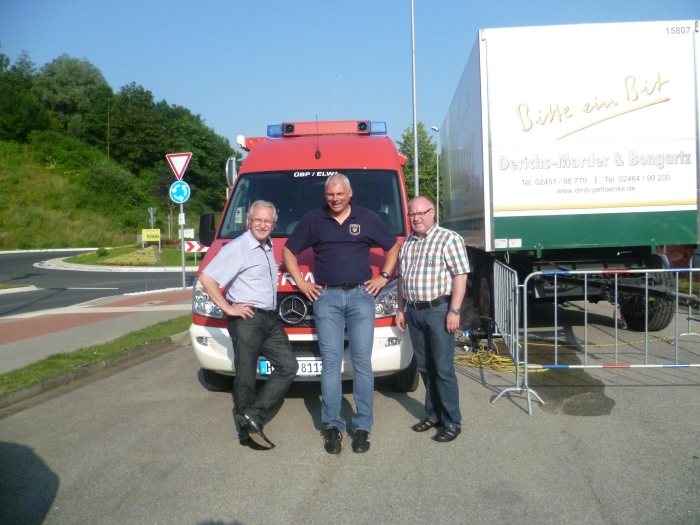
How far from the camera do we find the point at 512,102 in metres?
7.94

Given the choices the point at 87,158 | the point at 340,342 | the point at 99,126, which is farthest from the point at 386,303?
the point at 99,126

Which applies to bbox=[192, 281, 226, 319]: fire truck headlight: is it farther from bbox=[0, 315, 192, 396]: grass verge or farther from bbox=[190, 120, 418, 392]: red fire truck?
bbox=[0, 315, 192, 396]: grass verge

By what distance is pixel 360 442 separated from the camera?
5.04m

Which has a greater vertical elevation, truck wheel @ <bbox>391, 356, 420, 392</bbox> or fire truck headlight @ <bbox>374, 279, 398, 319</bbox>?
fire truck headlight @ <bbox>374, 279, 398, 319</bbox>

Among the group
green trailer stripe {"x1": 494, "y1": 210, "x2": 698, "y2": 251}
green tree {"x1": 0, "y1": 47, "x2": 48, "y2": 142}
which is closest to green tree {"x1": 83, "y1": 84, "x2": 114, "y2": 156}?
green tree {"x1": 0, "y1": 47, "x2": 48, "y2": 142}

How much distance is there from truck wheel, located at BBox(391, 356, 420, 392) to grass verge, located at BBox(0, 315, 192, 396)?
12.4 ft

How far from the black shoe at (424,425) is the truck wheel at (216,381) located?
2139 millimetres

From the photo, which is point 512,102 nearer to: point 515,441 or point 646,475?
point 515,441

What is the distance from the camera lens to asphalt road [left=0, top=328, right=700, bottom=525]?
3967 mm

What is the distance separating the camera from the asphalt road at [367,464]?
3.97 meters

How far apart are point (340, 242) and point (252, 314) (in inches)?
33.6

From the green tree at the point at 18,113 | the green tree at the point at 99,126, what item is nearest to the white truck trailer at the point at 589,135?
the green tree at the point at 18,113

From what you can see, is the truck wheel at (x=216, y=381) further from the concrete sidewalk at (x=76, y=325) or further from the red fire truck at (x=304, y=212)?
the concrete sidewalk at (x=76, y=325)

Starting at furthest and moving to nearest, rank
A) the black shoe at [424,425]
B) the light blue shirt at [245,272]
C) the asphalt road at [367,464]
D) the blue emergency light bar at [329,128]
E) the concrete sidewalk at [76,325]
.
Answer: the concrete sidewalk at [76,325]
the blue emergency light bar at [329,128]
the black shoe at [424,425]
the light blue shirt at [245,272]
the asphalt road at [367,464]
